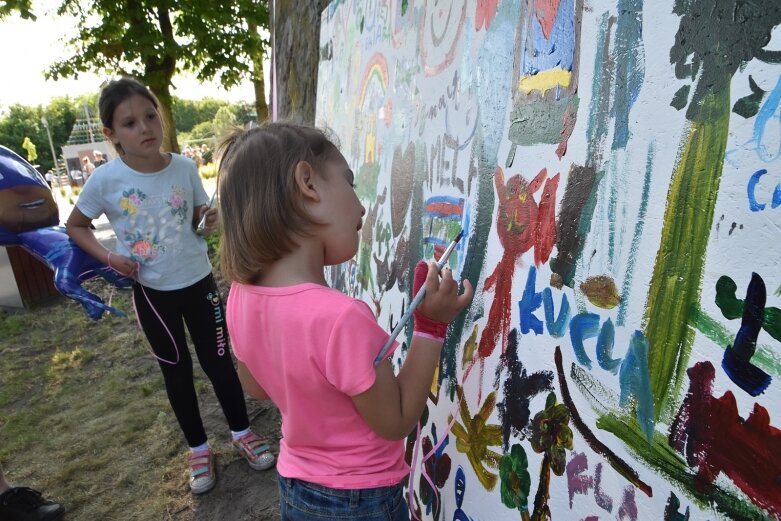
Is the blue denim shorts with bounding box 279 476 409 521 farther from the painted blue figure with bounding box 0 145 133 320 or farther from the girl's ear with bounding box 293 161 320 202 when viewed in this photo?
the painted blue figure with bounding box 0 145 133 320

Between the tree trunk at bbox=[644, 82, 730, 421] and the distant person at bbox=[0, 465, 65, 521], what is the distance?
2.68 m

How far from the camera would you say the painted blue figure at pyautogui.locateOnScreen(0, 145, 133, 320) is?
2.39 metres

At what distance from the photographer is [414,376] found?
1.06 m

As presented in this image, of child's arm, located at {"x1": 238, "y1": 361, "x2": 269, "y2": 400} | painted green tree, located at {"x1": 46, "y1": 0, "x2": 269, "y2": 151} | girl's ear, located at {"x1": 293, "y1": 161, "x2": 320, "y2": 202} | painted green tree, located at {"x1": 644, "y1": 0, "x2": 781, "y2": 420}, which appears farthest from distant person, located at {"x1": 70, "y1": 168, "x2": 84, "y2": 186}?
painted green tree, located at {"x1": 644, "y1": 0, "x2": 781, "y2": 420}

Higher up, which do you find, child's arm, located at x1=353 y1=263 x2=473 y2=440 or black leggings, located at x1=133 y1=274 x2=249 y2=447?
child's arm, located at x1=353 y1=263 x2=473 y2=440

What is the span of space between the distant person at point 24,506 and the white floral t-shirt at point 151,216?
1.11m

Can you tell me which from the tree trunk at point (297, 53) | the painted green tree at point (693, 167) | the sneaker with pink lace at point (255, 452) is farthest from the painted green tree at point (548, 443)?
the tree trunk at point (297, 53)

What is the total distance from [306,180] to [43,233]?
213 centimetres

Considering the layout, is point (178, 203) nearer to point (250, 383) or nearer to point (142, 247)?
point (142, 247)

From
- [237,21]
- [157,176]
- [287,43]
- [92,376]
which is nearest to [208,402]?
[92,376]

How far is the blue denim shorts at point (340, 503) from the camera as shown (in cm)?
115

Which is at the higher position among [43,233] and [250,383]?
[43,233]

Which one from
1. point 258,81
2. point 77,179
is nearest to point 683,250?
point 258,81

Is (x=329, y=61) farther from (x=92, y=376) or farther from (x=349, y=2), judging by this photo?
(x=92, y=376)
